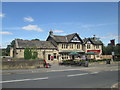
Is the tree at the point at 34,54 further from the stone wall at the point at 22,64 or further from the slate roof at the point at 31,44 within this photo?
the stone wall at the point at 22,64

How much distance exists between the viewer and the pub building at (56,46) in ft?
121

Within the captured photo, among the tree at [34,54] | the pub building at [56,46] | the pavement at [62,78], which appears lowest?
the pavement at [62,78]

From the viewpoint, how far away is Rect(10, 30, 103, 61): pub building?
36906mm

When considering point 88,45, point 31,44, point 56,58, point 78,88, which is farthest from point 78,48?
point 78,88

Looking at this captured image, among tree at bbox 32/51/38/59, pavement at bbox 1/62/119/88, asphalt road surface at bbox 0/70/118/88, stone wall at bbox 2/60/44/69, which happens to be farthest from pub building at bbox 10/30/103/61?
asphalt road surface at bbox 0/70/118/88

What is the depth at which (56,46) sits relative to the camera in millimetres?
41344

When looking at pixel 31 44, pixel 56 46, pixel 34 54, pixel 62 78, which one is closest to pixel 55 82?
pixel 62 78

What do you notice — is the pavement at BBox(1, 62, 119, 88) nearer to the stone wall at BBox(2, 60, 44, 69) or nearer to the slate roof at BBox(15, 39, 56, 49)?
the stone wall at BBox(2, 60, 44, 69)

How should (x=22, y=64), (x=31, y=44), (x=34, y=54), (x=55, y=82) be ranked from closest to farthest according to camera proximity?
(x=55, y=82)
(x=22, y=64)
(x=34, y=54)
(x=31, y=44)

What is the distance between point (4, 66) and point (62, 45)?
24.0m

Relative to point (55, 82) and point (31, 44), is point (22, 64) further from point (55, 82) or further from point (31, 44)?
point (31, 44)

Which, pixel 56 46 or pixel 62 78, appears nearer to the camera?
pixel 62 78

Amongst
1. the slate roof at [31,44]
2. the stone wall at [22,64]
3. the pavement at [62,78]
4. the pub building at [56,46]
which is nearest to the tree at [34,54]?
the pub building at [56,46]

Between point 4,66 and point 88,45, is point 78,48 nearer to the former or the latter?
point 88,45
